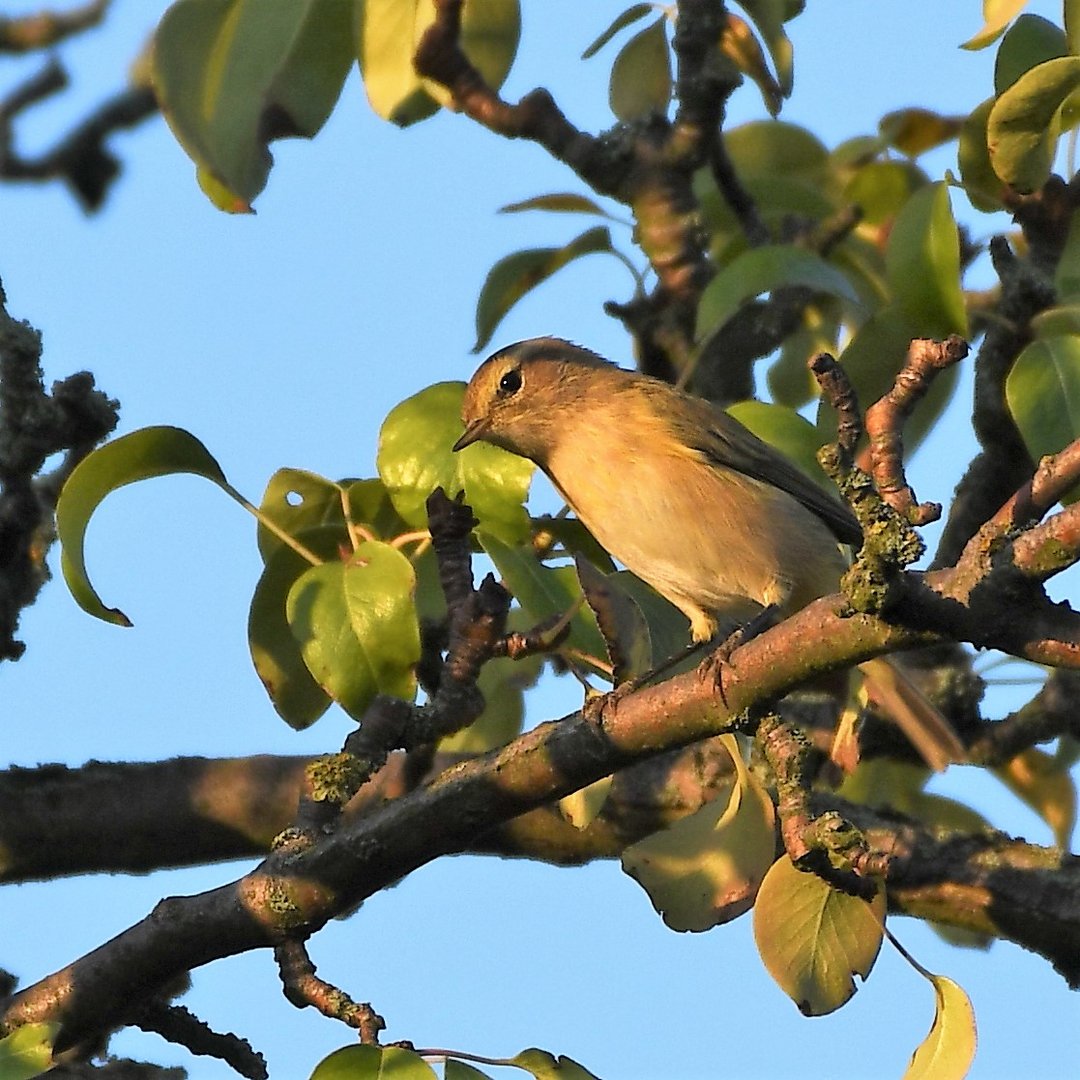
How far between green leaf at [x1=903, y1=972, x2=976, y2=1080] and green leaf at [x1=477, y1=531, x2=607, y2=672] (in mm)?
983

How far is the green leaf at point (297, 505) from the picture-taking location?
151 inches

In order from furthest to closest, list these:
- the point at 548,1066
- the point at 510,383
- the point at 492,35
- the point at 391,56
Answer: the point at 510,383
the point at 492,35
the point at 391,56
the point at 548,1066

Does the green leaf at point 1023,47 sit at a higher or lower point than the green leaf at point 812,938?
higher

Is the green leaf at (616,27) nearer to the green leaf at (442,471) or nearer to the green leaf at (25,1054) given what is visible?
A: the green leaf at (442,471)

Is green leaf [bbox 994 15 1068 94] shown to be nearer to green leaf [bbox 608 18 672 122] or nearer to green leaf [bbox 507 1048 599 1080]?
green leaf [bbox 608 18 672 122]

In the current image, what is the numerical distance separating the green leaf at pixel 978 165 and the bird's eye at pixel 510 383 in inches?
60.2

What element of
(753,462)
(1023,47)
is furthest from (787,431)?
(753,462)

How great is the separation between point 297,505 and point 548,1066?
4.95 feet

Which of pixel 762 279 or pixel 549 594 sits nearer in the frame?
pixel 549 594

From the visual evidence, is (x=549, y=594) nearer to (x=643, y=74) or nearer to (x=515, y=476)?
(x=515, y=476)

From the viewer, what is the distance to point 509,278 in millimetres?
4773

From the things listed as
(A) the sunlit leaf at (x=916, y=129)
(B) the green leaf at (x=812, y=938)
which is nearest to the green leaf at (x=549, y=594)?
(B) the green leaf at (x=812, y=938)

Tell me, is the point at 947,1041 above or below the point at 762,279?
below

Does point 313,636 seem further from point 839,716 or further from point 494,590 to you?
point 839,716
